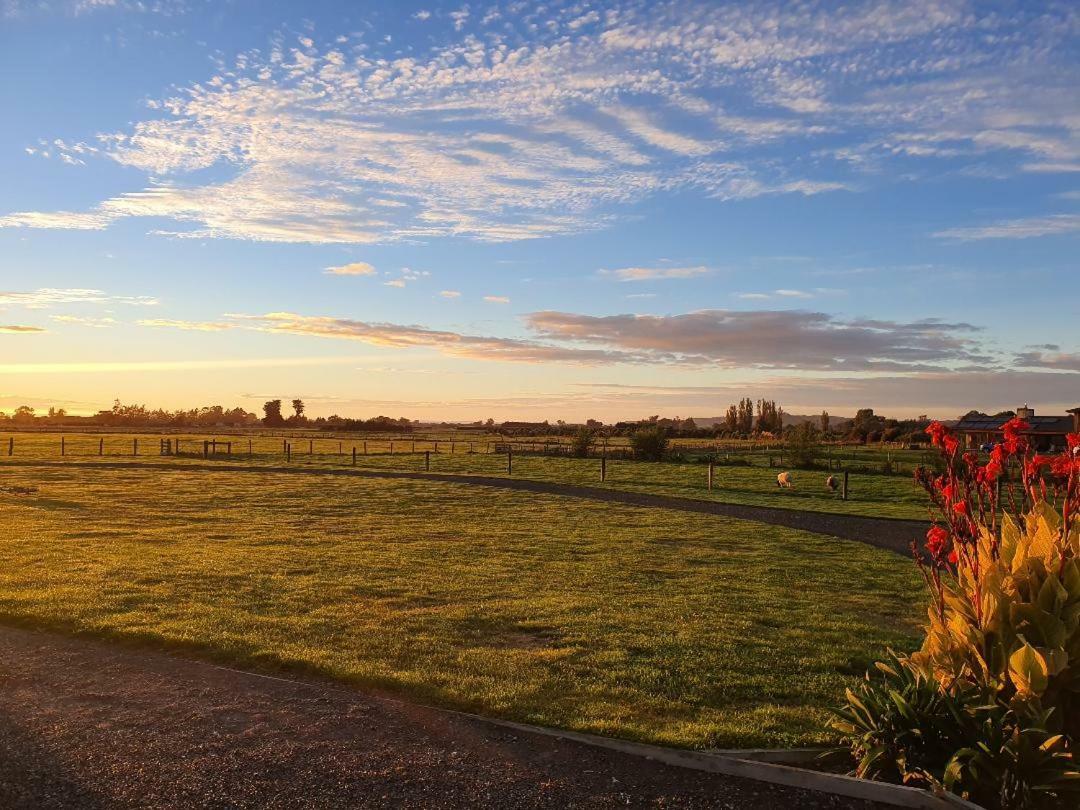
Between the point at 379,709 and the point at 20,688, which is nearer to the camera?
the point at 379,709

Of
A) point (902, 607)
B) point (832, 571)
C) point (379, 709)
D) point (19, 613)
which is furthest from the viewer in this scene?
point (832, 571)

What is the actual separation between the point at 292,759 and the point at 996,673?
17.8 feet

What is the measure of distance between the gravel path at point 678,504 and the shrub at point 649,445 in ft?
56.5

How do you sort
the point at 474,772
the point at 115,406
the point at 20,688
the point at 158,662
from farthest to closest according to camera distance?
the point at 115,406
the point at 158,662
the point at 20,688
the point at 474,772

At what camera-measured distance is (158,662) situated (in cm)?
901

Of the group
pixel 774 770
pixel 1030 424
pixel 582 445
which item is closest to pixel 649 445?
pixel 582 445

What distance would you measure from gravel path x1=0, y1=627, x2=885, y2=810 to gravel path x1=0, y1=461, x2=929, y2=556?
16.5m

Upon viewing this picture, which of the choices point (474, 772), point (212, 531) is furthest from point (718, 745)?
point (212, 531)

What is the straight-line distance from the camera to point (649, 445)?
184 ft

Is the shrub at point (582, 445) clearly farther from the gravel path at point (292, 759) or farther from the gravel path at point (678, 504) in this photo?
the gravel path at point (292, 759)

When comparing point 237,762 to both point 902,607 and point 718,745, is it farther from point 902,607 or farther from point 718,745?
point 902,607

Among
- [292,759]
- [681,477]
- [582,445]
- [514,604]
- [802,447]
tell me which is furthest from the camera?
[582,445]

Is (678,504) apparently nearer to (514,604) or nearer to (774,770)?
(514,604)

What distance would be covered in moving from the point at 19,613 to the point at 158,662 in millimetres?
3932
